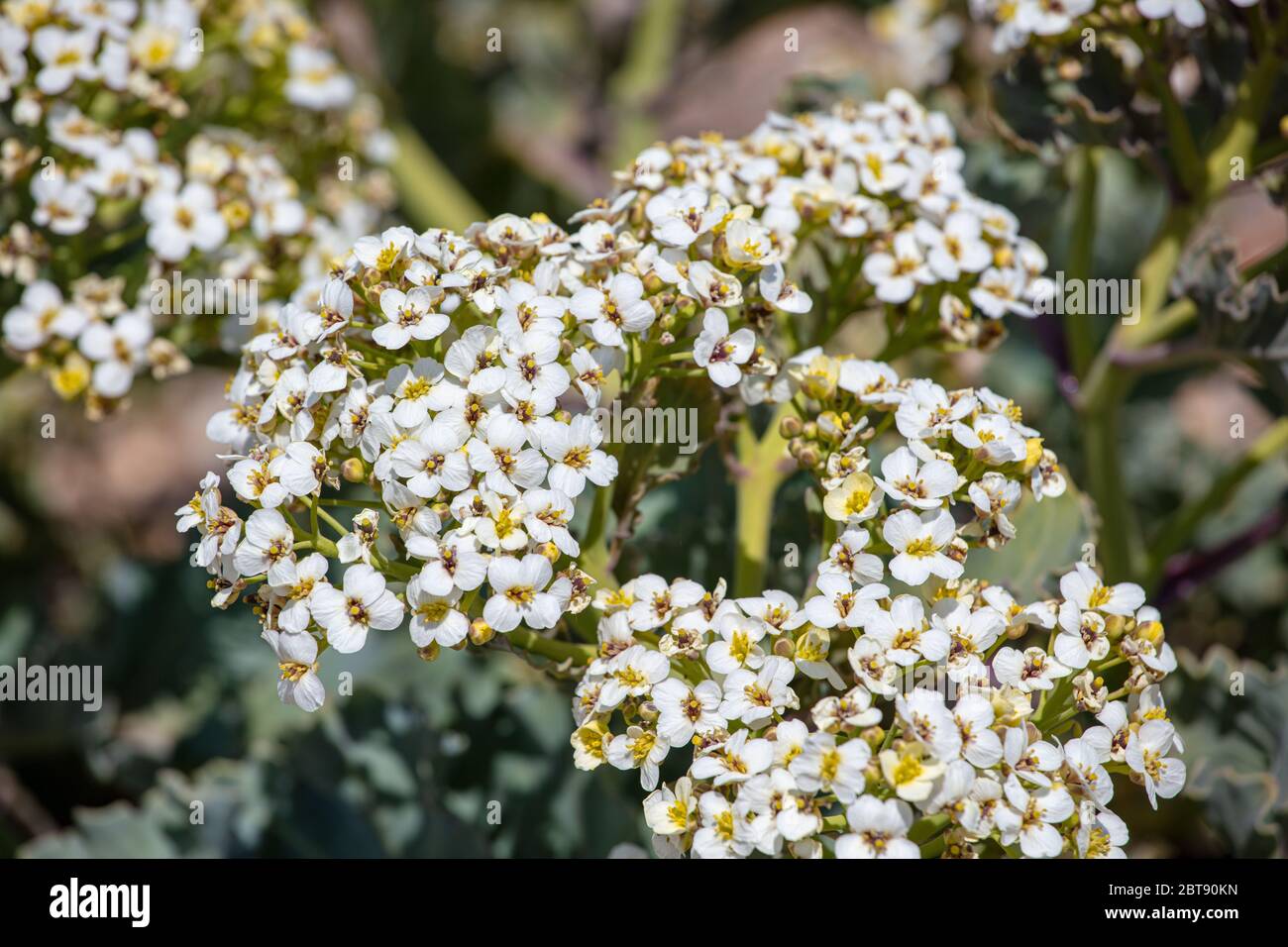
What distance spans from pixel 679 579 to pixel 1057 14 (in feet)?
3.01

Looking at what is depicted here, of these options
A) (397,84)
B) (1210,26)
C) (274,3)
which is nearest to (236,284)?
(274,3)

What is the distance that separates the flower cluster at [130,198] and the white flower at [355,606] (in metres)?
0.72

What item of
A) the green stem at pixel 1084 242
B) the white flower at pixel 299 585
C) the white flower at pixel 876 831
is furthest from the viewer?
the green stem at pixel 1084 242

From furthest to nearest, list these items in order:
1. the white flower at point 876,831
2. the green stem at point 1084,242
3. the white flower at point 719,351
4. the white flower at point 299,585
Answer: the green stem at point 1084,242
the white flower at point 719,351
the white flower at point 299,585
the white flower at point 876,831

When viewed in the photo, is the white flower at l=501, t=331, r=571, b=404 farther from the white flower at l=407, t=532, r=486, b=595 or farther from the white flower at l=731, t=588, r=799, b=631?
the white flower at l=731, t=588, r=799, b=631

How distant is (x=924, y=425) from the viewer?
3.83 ft

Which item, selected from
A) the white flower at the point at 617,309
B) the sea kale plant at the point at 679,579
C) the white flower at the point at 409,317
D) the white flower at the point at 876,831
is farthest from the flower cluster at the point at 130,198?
the white flower at the point at 876,831

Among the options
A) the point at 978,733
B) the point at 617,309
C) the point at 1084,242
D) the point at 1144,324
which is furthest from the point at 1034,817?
the point at 1084,242

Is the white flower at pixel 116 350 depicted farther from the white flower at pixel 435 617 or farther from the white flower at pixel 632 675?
the white flower at pixel 632 675

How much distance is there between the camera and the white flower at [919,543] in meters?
1.10

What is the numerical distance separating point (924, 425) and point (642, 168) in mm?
469

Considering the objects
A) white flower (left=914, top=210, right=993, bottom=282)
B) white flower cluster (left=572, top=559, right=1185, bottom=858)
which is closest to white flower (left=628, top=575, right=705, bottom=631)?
white flower cluster (left=572, top=559, right=1185, bottom=858)

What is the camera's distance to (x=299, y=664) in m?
1.11
